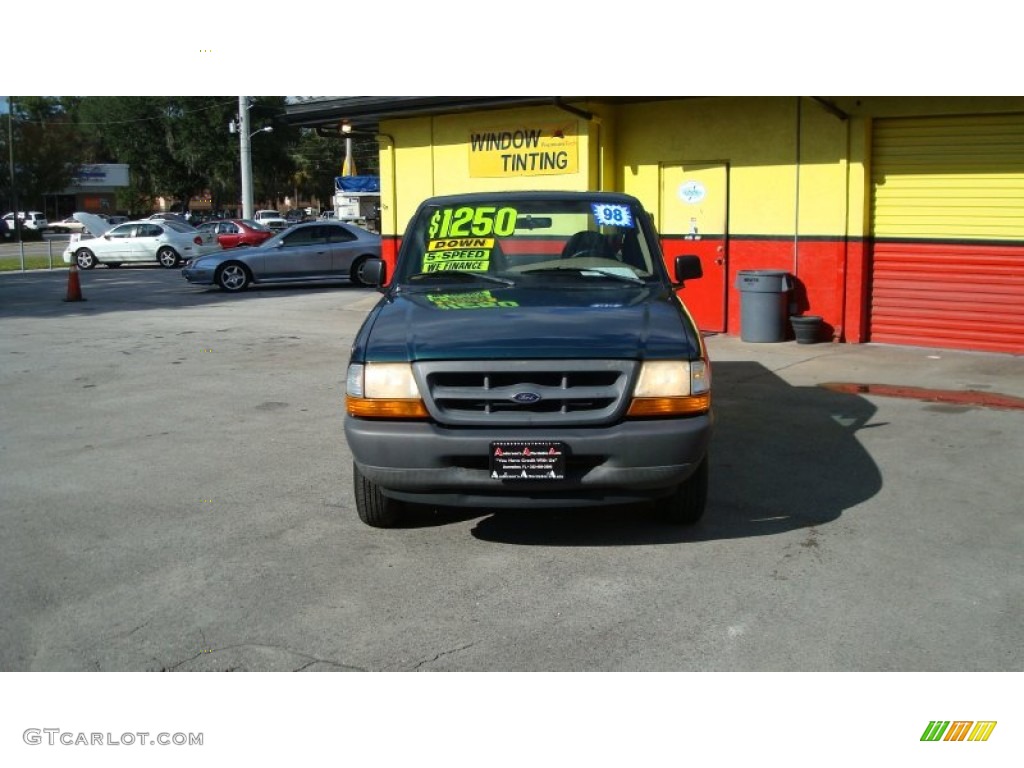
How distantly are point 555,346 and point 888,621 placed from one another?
1.92 metres

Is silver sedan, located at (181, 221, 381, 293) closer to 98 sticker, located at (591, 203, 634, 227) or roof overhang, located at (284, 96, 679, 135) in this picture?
roof overhang, located at (284, 96, 679, 135)

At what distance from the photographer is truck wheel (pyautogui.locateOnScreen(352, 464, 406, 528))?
5.59 meters

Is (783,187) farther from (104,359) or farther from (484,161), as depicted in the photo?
(104,359)

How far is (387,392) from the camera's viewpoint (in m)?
5.08

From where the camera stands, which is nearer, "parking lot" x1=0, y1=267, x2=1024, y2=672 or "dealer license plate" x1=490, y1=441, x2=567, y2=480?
Answer: "parking lot" x1=0, y1=267, x2=1024, y2=672

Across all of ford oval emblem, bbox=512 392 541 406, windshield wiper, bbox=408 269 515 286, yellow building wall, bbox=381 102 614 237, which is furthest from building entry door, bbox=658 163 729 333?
ford oval emblem, bbox=512 392 541 406

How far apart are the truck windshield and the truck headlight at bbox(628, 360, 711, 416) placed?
1.26 meters

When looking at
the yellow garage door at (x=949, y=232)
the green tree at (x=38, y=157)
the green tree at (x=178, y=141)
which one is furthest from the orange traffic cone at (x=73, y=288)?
the green tree at (x=38, y=157)

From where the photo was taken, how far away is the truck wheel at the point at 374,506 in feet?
18.4

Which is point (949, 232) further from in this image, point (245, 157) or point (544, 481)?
point (245, 157)

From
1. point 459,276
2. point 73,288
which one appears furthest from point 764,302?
point 73,288

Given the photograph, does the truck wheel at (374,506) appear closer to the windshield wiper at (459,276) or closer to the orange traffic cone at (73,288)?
the windshield wiper at (459,276)

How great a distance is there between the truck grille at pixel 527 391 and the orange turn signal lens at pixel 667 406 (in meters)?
0.08

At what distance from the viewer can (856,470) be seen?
6984 mm
